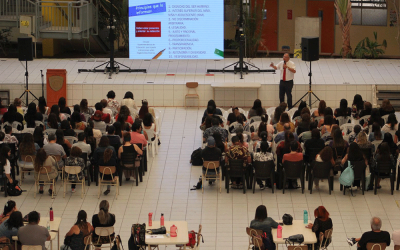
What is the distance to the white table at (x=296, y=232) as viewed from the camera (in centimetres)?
903

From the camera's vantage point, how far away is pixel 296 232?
30.3ft

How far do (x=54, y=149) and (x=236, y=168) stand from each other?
115 inches

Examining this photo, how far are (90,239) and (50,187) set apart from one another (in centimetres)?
308

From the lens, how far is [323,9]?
23.1m

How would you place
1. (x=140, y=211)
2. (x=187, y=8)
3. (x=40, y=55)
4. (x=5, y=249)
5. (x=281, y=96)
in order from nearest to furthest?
(x=5, y=249), (x=140, y=211), (x=281, y=96), (x=187, y=8), (x=40, y=55)

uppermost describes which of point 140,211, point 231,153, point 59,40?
point 59,40

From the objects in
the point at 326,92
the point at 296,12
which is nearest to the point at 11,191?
the point at 326,92

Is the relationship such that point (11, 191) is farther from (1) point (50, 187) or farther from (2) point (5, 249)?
(2) point (5, 249)

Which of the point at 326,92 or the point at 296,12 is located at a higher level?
the point at 296,12

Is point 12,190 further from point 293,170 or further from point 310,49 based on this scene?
point 310,49

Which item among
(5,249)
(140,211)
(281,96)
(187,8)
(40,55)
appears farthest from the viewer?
(40,55)

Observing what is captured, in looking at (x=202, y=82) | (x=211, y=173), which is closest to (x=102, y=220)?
(x=211, y=173)

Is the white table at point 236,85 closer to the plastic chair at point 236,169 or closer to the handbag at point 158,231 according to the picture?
the plastic chair at point 236,169

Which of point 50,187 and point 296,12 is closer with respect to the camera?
point 50,187
